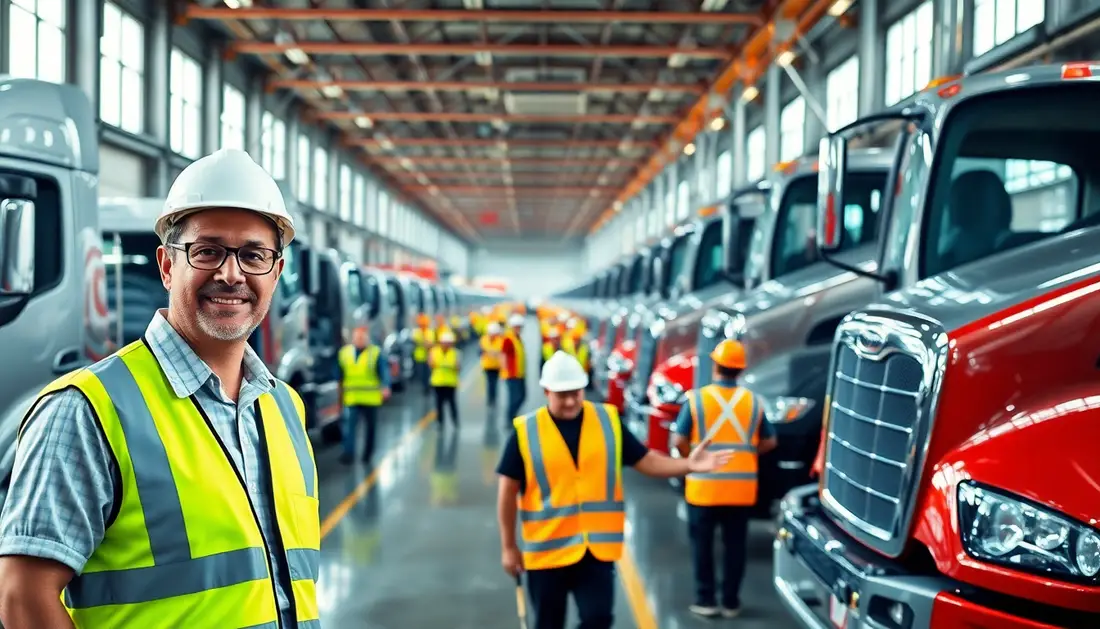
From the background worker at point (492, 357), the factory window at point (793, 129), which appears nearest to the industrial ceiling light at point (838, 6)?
the factory window at point (793, 129)

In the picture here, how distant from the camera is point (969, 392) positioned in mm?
3982

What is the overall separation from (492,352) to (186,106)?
960 centimetres

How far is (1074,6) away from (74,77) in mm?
14473

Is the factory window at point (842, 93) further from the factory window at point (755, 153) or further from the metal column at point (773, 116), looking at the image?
the factory window at point (755, 153)

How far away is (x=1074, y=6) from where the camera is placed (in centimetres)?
1248

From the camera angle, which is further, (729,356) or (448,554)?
(448,554)

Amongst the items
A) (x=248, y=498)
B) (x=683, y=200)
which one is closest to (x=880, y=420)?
(x=248, y=498)

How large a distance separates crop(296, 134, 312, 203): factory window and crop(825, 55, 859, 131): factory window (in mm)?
16934

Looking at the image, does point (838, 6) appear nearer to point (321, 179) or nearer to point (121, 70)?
point (121, 70)

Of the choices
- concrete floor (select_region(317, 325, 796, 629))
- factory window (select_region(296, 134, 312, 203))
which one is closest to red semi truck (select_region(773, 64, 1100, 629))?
concrete floor (select_region(317, 325, 796, 629))

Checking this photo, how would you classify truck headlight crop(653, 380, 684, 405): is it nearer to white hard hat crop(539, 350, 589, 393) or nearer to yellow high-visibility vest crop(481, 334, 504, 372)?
white hard hat crop(539, 350, 589, 393)

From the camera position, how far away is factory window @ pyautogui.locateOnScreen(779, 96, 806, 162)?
984 inches

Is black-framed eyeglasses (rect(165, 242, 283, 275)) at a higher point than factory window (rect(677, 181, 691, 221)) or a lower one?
lower

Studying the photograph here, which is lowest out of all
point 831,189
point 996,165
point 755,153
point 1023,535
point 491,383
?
point 491,383
